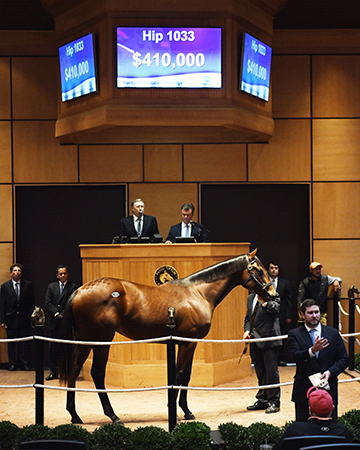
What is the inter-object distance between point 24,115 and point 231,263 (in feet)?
18.7

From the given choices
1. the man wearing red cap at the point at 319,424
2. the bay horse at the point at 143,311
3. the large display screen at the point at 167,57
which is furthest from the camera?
the large display screen at the point at 167,57

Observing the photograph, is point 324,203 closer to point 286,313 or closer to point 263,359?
point 286,313

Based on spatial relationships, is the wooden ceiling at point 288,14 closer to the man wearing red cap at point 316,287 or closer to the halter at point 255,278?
the man wearing red cap at point 316,287

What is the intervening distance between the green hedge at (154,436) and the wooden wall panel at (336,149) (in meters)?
6.28

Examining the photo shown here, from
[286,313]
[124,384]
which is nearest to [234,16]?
[286,313]

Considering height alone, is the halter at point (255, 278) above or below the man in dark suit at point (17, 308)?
above

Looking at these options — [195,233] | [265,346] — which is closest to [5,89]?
[195,233]

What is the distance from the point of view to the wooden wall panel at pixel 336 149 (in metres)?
11.0

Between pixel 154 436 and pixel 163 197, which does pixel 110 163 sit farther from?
pixel 154 436

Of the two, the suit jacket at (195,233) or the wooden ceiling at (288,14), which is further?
the wooden ceiling at (288,14)

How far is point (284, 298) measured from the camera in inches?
401

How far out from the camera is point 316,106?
11.0m

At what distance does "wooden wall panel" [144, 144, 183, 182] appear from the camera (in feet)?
35.5

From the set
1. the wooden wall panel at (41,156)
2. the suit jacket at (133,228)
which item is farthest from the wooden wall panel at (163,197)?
the suit jacket at (133,228)
